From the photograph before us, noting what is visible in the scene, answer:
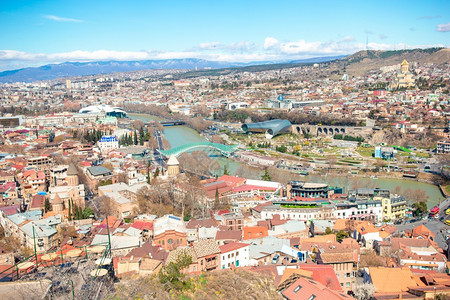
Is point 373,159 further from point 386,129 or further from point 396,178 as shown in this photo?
point 386,129

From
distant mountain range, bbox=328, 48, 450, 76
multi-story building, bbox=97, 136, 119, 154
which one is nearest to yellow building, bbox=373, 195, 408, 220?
multi-story building, bbox=97, 136, 119, 154

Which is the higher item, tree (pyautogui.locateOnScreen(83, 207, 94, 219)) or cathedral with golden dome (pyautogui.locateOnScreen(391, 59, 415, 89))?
cathedral with golden dome (pyautogui.locateOnScreen(391, 59, 415, 89))

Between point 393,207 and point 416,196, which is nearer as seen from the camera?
point 393,207

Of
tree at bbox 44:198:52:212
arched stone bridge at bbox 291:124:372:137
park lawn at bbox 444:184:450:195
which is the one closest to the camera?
tree at bbox 44:198:52:212

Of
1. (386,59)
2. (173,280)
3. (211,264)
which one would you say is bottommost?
(211,264)

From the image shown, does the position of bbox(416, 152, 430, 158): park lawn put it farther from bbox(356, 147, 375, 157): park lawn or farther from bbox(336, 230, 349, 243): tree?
bbox(336, 230, 349, 243): tree

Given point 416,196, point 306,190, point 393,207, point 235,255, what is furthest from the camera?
point 416,196

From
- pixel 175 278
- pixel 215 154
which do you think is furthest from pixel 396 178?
pixel 175 278

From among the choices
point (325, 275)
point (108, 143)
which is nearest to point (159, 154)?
point (108, 143)

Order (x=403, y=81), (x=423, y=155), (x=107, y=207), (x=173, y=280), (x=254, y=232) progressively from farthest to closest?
1. (x=403, y=81)
2. (x=423, y=155)
3. (x=107, y=207)
4. (x=254, y=232)
5. (x=173, y=280)

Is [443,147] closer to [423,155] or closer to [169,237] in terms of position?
[423,155]
